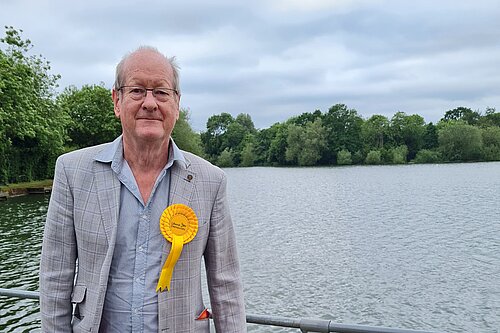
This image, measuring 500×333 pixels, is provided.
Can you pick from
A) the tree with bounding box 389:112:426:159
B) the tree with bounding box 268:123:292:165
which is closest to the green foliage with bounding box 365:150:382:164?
the tree with bounding box 389:112:426:159

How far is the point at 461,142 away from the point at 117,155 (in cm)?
9267

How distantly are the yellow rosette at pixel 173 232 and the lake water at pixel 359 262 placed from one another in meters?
8.50

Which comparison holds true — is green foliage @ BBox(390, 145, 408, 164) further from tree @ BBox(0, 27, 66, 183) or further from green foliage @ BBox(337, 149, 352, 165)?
tree @ BBox(0, 27, 66, 183)

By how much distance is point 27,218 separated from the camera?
23.5m

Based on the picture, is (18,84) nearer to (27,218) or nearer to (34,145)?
(34,145)

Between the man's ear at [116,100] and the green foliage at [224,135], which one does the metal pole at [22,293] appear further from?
the green foliage at [224,135]

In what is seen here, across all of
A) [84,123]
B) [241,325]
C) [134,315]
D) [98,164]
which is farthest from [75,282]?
[84,123]

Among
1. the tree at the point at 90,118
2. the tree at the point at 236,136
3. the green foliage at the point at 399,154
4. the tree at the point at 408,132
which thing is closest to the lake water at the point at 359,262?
the tree at the point at 90,118

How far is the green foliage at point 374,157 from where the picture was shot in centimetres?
9112

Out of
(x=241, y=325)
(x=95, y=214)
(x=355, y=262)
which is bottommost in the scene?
(x=355, y=262)

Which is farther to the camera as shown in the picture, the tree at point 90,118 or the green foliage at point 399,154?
the green foliage at point 399,154

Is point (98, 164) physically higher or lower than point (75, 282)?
higher

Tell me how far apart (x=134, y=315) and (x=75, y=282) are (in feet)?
0.99

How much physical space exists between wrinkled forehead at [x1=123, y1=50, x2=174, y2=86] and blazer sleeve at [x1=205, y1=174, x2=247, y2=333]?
51 cm
